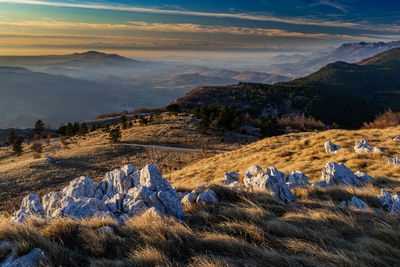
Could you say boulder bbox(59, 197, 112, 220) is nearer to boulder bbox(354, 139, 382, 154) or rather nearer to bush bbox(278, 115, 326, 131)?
boulder bbox(354, 139, 382, 154)

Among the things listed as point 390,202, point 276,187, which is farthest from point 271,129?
point 390,202

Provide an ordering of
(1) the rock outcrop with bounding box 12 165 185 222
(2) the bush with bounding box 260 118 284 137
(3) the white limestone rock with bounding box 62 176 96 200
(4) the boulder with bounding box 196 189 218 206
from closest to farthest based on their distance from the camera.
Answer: (1) the rock outcrop with bounding box 12 165 185 222 < (4) the boulder with bounding box 196 189 218 206 < (3) the white limestone rock with bounding box 62 176 96 200 < (2) the bush with bounding box 260 118 284 137

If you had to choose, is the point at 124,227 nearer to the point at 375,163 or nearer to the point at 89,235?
the point at 89,235

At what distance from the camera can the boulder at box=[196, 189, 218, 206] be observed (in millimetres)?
6184

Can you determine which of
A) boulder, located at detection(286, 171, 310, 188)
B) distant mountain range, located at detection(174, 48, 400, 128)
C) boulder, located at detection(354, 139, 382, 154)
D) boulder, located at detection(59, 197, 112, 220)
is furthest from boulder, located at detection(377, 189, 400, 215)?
distant mountain range, located at detection(174, 48, 400, 128)

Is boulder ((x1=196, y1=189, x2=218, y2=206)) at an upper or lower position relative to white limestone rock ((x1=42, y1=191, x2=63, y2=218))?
upper

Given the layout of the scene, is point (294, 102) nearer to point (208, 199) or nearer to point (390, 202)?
point (390, 202)

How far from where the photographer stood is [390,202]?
604 cm

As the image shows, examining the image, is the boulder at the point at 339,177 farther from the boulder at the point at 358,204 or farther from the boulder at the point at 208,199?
the boulder at the point at 208,199

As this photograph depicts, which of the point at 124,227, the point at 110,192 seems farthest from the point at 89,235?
the point at 110,192

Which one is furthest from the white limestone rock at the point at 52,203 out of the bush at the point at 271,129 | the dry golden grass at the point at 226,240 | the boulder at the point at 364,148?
the bush at the point at 271,129

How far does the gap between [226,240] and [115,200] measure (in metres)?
4.05

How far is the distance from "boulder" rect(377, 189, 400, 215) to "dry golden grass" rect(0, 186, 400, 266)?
0.74 m

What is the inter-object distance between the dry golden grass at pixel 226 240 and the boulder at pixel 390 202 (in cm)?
74
